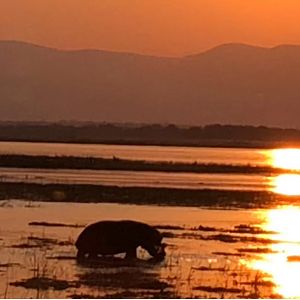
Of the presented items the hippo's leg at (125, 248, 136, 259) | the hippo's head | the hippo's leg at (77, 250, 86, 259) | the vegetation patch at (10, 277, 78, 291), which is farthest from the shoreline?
the vegetation patch at (10, 277, 78, 291)

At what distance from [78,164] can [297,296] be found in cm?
4950

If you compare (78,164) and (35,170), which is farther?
(78,164)

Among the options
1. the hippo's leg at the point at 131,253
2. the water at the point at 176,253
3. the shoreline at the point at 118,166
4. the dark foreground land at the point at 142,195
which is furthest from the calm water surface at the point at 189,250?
the shoreline at the point at 118,166

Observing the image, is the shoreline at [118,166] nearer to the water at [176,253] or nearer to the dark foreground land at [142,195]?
the dark foreground land at [142,195]

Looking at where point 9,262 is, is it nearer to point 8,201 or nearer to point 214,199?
point 8,201

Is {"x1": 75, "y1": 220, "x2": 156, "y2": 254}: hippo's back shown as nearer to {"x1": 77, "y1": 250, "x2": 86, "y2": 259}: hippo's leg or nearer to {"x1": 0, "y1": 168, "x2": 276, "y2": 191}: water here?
{"x1": 77, "y1": 250, "x2": 86, "y2": 259}: hippo's leg

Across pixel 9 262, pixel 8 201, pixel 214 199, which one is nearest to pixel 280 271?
pixel 9 262

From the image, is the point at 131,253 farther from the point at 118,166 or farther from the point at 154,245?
the point at 118,166

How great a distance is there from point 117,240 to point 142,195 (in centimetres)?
1824

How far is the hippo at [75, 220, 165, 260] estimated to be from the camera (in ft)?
66.2

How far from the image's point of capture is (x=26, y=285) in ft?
54.1

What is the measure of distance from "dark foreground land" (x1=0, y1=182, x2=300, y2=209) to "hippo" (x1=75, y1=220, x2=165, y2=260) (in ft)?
47.8

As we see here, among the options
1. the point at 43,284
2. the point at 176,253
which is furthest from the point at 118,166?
the point at 43,284

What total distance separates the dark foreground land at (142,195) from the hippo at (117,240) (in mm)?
14581
